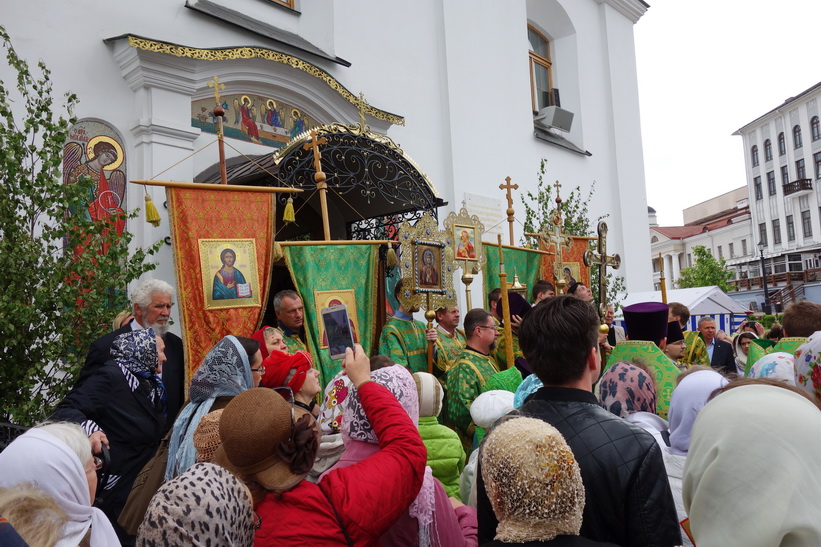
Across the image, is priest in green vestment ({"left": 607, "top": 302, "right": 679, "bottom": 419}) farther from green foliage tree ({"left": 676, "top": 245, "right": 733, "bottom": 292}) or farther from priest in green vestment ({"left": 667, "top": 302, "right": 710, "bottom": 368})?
green foliage tree ({"left": 676, "top": 245, "right": 733, "bottom": 292})

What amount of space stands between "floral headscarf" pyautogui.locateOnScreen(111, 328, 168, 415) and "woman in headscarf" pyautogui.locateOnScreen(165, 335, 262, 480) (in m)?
0.61

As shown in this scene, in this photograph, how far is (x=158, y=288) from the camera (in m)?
4.16

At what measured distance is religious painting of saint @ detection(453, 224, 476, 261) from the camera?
7.02 meters

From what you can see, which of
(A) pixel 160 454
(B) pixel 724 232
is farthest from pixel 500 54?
(B) pixel 724 232

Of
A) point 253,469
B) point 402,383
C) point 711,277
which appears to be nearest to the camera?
point 253,469

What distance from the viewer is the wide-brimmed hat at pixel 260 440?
177cm

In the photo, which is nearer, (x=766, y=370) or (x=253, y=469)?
(x=253, y=469)

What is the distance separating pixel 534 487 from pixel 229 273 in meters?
4.16

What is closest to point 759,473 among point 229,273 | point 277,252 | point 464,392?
point 464,392

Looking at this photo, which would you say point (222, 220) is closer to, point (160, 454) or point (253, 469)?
point (160, 454)

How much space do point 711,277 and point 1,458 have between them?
4157cm

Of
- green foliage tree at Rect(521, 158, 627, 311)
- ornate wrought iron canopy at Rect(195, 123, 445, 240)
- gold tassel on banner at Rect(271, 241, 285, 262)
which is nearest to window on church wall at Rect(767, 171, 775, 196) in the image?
green foliage tree at Rect(521, 158, 627, 311)

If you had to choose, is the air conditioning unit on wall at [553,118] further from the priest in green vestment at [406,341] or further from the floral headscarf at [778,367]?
the floral headscarf at [778,367]

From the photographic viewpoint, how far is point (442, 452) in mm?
2814
